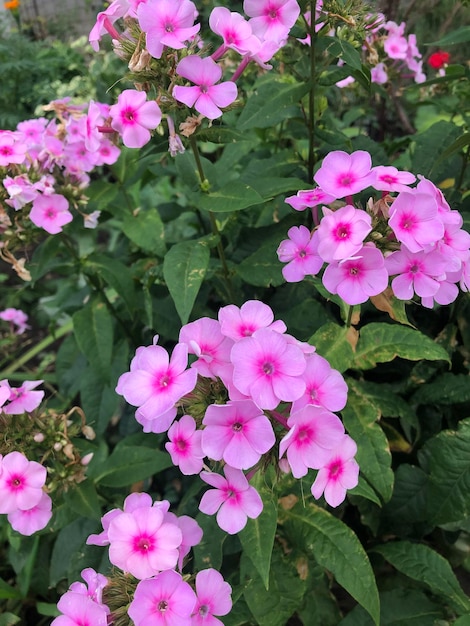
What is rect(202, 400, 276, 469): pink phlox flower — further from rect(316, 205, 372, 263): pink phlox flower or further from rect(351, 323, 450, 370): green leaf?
rect(351, 323, 450, 370): green leaf

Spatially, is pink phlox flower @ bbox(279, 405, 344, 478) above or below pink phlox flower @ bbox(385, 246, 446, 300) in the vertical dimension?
below

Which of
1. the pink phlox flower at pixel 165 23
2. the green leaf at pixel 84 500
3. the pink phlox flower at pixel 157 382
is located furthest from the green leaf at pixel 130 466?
the pink phlox flower at pixel 165 23

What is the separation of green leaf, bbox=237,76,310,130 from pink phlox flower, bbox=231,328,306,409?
0.71 metres

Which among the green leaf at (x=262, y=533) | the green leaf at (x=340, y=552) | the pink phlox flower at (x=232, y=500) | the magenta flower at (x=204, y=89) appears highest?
the magenta flower at (x=204, y=89)

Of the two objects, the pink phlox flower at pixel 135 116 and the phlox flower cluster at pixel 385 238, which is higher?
the pink phlox flower at pixel 135 116

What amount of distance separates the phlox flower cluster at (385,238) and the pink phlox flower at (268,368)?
186 mm

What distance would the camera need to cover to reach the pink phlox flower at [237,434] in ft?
2.72

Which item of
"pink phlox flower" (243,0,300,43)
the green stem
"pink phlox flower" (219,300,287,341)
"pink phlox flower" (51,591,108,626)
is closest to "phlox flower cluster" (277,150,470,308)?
"pink phlox flower" (219,300,287,341)

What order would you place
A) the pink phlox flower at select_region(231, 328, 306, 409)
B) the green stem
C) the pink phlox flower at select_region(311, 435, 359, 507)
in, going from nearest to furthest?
the pink phlox flower at select_region(231, 328, 306, 409) → the pink phlox flower at select_region(311, 435, 359, 507) → the green stem

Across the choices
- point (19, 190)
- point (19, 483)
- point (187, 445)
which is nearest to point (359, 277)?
point (187, 445)

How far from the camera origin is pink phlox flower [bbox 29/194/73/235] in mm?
1500

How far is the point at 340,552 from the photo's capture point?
121cm

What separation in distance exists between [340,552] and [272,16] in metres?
1.17

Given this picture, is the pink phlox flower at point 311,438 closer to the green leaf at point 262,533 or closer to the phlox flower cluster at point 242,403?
the phlox flower cluster at point 242,403
